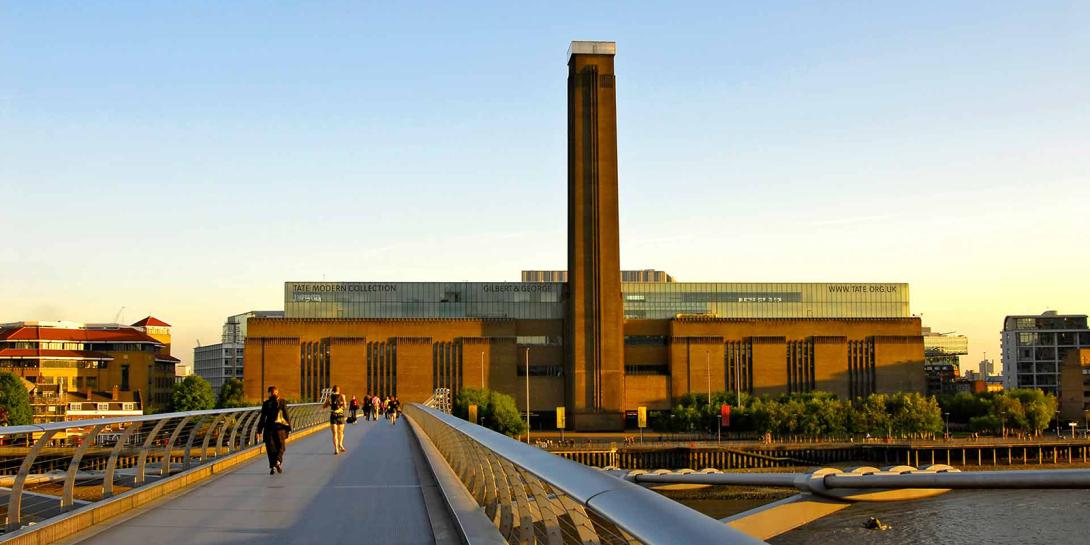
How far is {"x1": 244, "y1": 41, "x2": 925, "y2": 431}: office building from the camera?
370 ft

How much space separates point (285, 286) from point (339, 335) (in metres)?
12.1

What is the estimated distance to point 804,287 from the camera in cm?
13412

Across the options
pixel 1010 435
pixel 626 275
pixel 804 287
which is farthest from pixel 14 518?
pixel 626 275

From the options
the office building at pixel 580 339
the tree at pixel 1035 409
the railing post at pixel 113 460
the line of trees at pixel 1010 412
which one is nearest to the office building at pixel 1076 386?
the line of trees at pixel 1010 412

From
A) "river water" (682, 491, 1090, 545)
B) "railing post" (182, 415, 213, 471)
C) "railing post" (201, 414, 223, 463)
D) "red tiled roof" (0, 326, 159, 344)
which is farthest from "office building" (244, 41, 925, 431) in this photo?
"railing post" (182, 415, 213, 471)

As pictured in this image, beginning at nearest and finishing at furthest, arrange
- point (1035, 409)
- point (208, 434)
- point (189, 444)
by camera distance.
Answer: point (189, 444) < point (208, 434) < point (1035, 409)

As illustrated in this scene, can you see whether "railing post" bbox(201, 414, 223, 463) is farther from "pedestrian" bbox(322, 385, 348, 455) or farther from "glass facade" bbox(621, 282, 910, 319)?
"glass facade" bbox(621, 282, 910, 319)

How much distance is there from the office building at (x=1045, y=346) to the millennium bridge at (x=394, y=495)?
177819 mm

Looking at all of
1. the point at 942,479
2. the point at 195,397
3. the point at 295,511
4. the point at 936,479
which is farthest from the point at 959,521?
the point at 195,397

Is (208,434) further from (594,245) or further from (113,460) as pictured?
(594,245)

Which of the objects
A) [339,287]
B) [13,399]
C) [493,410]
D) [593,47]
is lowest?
[493,410]

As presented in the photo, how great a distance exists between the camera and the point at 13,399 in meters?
100

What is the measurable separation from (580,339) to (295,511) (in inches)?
4004

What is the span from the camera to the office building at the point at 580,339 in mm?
112812
